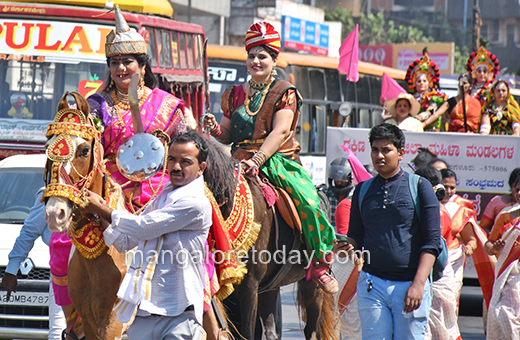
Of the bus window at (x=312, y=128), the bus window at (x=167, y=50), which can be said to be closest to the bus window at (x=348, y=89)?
the bus window at (x=312, y=128)

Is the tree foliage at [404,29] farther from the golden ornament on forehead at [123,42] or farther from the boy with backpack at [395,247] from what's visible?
the boy with backpack at [395,247]

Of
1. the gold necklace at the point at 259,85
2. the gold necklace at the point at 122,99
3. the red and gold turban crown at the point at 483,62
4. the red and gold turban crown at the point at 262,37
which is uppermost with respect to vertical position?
the red and gold turban crown at the point at 483,62

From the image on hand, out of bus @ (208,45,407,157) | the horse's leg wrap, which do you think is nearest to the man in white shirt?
the horse's leg wrap

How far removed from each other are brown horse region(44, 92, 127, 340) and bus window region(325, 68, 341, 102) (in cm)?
1665

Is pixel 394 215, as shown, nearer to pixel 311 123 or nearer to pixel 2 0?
pixel 2 0

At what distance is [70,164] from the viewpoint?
3.98 m

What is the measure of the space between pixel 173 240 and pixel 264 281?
2123mm

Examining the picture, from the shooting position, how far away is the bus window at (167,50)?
1396cm

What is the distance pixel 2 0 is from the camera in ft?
39.9

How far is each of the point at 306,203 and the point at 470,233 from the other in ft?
7.31

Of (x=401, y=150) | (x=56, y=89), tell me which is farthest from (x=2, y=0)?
(x=401, y=150)

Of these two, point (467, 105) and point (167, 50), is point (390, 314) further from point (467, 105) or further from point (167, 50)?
point (167, 50)

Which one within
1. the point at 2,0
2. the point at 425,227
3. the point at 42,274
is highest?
the point at 2,0

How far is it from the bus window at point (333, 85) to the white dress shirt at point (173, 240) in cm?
1689
